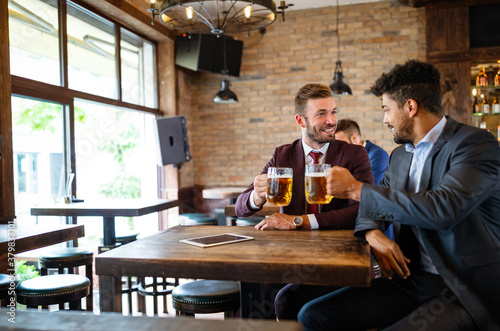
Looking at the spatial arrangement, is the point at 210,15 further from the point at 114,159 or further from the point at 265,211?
the point at 114,159

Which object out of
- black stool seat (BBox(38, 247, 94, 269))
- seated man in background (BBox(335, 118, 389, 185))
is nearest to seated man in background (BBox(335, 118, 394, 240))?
seated man in background (BBox(335, 118, 389, 185))

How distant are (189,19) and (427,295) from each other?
2.39 meters

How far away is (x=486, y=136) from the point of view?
1495mm

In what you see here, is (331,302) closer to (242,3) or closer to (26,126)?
(242,3)

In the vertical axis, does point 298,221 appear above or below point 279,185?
below

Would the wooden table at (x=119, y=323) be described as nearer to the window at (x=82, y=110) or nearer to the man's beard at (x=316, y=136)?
the man's beard at (x=316, y=136)

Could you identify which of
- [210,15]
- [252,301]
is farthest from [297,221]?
[210,15]

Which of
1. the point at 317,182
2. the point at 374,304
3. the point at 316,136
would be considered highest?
the point at 316,136

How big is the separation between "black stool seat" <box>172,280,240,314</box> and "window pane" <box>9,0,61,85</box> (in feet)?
8.72

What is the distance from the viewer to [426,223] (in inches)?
55.2

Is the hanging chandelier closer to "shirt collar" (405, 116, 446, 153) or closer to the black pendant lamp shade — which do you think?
"shirt collar" (405, 116, 446, 153)

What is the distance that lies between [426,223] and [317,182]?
1.32 feet

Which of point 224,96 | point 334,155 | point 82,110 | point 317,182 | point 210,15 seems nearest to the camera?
point 317,182

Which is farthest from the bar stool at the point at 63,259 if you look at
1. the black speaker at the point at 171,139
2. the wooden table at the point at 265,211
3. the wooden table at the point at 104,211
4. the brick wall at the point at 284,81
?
the brick wall at the point at 284,81
